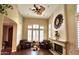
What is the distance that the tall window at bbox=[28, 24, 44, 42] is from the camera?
2.19 metres

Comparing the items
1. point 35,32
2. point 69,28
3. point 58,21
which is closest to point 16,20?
point 35,32

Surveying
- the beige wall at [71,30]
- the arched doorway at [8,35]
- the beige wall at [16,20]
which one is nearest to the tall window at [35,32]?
the beige wall at [16,20]

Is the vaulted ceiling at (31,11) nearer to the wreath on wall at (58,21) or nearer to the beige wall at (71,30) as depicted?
the wreath on wall at (58,21)

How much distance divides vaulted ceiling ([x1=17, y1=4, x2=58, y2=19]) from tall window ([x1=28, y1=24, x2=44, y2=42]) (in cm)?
23

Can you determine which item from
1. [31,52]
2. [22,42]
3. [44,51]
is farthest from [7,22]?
[44,51]

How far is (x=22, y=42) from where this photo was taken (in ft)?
7.03

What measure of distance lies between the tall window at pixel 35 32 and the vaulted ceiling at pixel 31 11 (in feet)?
0.77

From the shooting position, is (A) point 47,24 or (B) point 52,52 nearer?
(B) point 52,52

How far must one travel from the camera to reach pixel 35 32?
87.8 inches

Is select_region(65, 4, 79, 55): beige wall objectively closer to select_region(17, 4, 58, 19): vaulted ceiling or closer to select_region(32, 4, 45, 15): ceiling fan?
select_region(17, 4, 58, 19): vaulted ceiling

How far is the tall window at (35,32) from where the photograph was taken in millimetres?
2193

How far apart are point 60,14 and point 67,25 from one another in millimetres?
268

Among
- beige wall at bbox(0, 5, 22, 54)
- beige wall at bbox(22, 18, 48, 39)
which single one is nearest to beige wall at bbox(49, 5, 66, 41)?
beige wall at bbox(22, 18, 48, 39)
